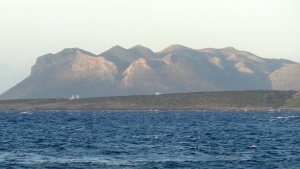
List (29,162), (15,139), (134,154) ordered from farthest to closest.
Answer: (15,139) < (134,154) < (29,162)

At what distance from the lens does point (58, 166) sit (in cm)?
5728

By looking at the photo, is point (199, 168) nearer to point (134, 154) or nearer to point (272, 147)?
point (134, 154)

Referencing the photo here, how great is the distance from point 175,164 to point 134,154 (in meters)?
8.30

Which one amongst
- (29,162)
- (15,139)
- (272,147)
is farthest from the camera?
(15,139)

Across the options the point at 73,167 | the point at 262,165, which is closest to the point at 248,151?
the point at 262,165

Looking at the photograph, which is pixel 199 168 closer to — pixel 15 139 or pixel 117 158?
pixel 117 158

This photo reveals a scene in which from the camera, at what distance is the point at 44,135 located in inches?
3617

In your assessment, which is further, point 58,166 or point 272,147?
point 272,147

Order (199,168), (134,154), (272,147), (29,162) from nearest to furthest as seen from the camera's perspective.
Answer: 1. (199,168)
2. (29,162)
3. (134,154)
4. (272,147)

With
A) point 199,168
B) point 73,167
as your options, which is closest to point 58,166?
point 73,167

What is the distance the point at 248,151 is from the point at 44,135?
34.0 metres

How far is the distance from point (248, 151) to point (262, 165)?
35.0 ft

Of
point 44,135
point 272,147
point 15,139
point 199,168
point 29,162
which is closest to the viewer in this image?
point 199,168

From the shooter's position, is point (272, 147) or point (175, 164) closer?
point (175, 164)
